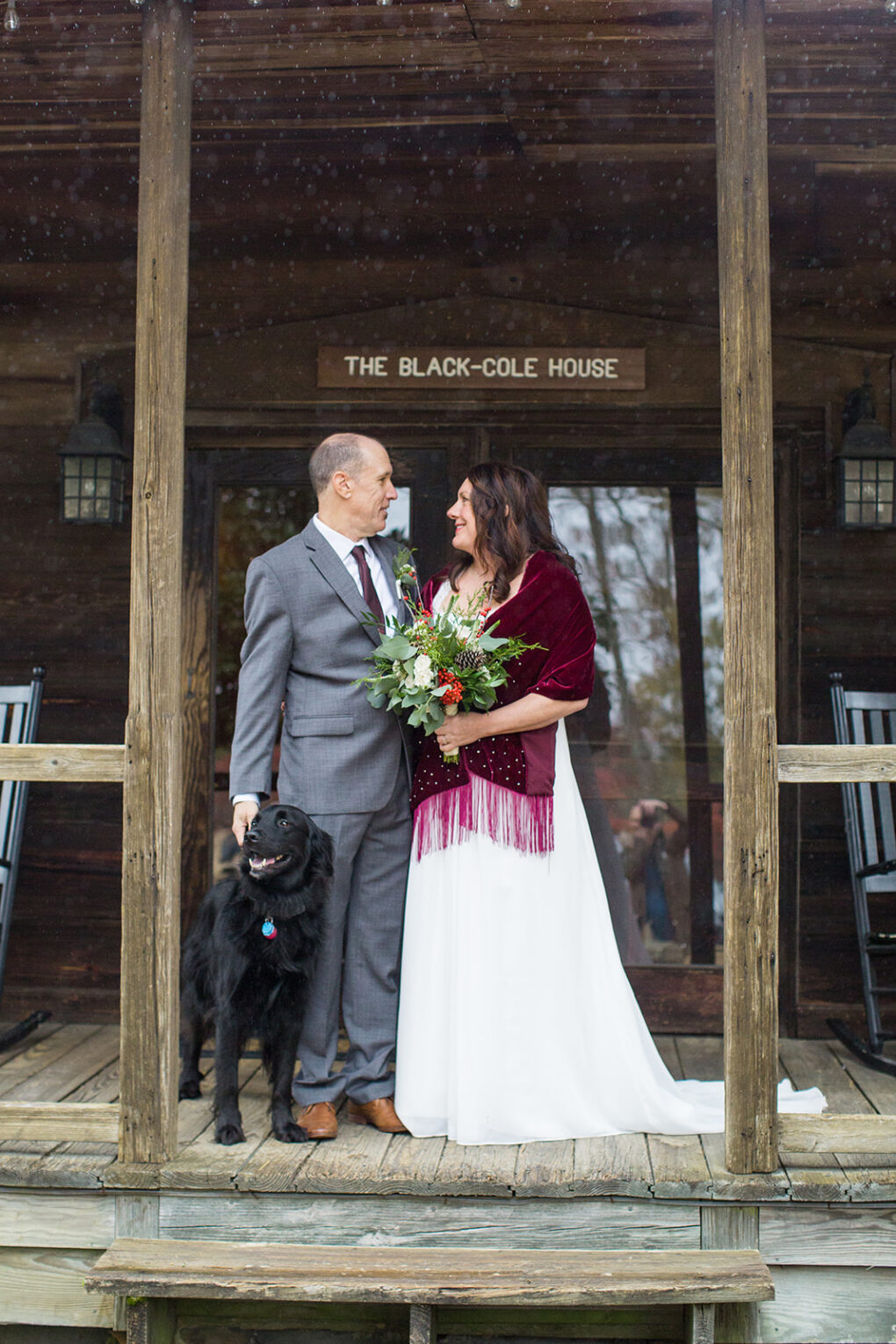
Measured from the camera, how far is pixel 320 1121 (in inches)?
126

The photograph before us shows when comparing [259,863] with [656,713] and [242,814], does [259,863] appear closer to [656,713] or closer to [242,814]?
[242,814]

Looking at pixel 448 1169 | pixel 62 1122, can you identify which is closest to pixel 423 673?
pixel 448 1169

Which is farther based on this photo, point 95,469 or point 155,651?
point 95,469

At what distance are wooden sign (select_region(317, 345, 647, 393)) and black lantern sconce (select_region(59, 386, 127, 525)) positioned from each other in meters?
0.82

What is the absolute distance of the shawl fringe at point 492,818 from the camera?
3.27 m

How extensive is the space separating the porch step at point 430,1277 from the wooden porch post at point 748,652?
313mm

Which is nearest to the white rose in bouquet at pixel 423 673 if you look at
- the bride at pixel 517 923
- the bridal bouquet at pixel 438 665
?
the bridal bouquet at pixel 438 665

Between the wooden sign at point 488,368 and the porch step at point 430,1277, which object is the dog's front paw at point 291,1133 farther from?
the wooden sign at point 488,368

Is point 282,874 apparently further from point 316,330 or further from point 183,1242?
point 316,330

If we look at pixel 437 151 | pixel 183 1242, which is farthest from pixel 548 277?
pixel 183 1242

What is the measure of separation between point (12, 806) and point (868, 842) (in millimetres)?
3037

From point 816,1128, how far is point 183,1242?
1665 millimetres

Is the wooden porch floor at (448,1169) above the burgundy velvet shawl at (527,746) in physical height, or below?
below

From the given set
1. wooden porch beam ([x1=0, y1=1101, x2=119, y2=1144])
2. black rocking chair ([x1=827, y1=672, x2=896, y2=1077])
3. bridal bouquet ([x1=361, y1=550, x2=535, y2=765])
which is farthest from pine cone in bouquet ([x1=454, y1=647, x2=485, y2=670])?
black rocking chair ([x1=827, y1=672, x2=896, y2=1077])
